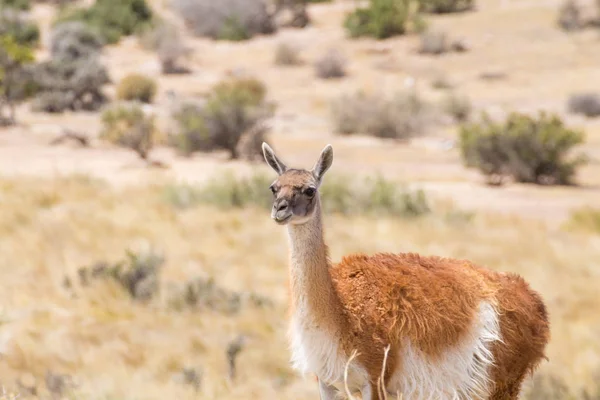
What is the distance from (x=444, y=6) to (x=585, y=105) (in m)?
20.0

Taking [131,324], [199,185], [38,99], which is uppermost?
[131,324]

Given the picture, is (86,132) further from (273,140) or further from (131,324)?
(131,324)

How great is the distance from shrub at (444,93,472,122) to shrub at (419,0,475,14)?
61.3 ft

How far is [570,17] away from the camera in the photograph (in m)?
42.8

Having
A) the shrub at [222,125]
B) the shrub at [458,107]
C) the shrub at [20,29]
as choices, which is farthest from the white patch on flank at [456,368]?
the shrub at [20,29]

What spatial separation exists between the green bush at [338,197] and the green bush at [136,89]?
16.2 metres

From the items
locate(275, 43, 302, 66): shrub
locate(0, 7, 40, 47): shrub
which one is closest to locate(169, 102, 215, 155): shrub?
locate(275, 43, 302, 66): shrub

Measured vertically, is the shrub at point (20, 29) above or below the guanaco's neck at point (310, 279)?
below

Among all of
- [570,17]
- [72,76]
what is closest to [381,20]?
[570,17]

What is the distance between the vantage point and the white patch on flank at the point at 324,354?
4387 mm

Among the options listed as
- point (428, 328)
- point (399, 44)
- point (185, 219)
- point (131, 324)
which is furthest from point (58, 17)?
point (428, 328)

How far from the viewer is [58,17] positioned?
152 feet

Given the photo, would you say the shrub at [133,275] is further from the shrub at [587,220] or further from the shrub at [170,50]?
the shrub at [170,50]

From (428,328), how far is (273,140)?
20.6 m
